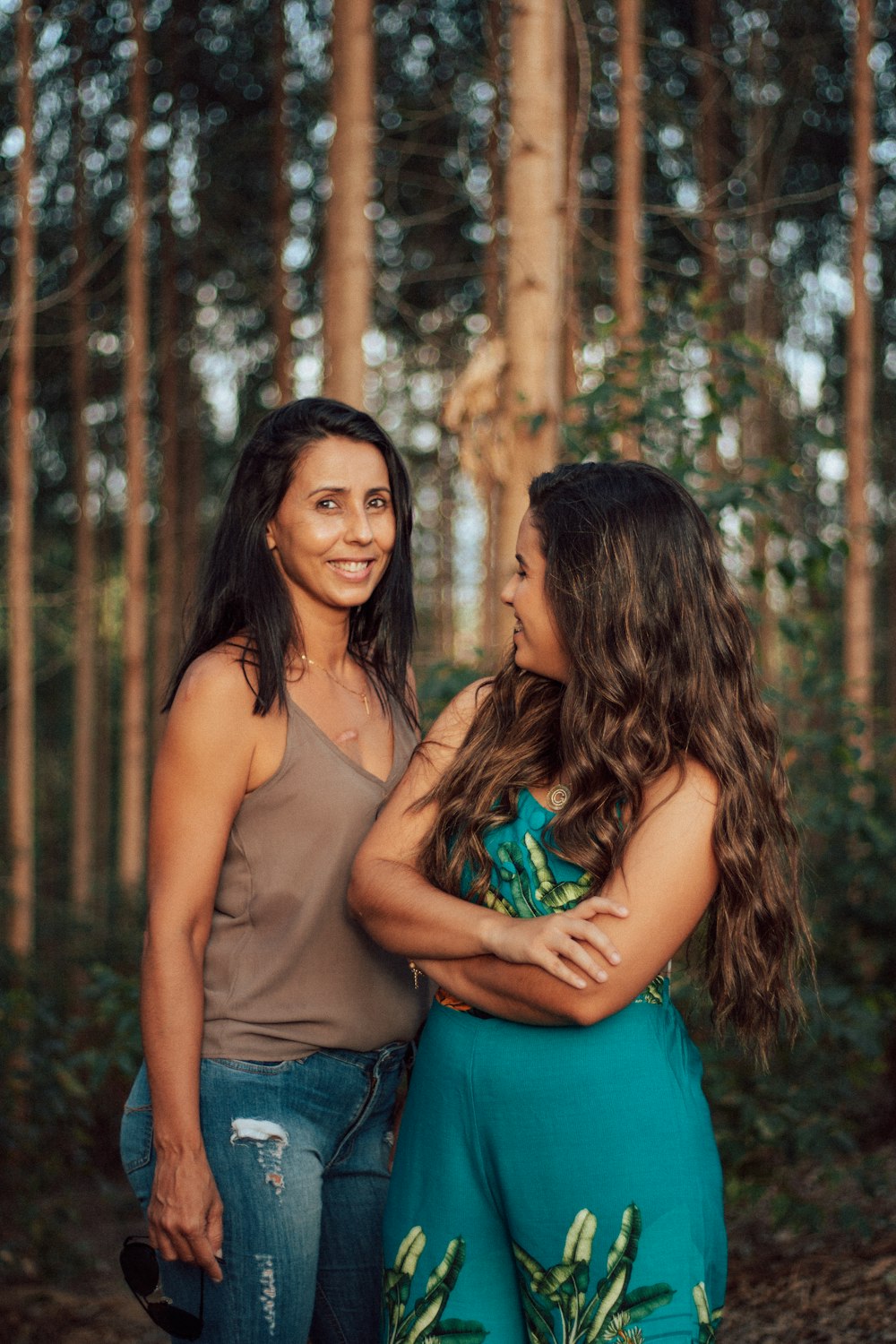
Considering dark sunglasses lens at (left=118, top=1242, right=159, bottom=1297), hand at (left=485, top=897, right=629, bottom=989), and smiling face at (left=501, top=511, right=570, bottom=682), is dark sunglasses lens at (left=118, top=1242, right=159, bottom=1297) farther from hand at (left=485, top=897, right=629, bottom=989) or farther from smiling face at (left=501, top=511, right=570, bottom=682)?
smiling face at (left=501, top=511, right=570, bottom=682)

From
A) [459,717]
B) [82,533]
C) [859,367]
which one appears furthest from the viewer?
[82,533]

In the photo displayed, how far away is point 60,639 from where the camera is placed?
53.1 feet

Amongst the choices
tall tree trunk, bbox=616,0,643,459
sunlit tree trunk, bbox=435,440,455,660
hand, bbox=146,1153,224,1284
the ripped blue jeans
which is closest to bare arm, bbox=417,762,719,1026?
the ripped blue jeans

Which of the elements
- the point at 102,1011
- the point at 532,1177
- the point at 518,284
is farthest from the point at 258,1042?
the point at 518,284

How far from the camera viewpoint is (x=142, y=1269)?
197 centimetres

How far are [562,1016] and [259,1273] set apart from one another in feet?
2.20

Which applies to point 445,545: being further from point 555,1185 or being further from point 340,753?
point 555,1185

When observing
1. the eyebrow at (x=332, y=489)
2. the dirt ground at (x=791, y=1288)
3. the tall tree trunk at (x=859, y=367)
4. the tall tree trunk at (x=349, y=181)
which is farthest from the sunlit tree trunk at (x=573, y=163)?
the dirt ground at (x=791, y=1288)

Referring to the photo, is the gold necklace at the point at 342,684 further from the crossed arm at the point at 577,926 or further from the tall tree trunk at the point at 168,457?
the tall tree trunk at the point at 168,457

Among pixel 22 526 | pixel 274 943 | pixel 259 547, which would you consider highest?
pixel 22 526

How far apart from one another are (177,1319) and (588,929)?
96cm

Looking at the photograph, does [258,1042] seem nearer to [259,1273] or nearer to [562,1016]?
[259,1273]

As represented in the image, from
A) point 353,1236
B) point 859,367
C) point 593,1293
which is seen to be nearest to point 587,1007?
point 593,1293

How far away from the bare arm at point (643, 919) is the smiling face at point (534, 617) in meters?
0.26
